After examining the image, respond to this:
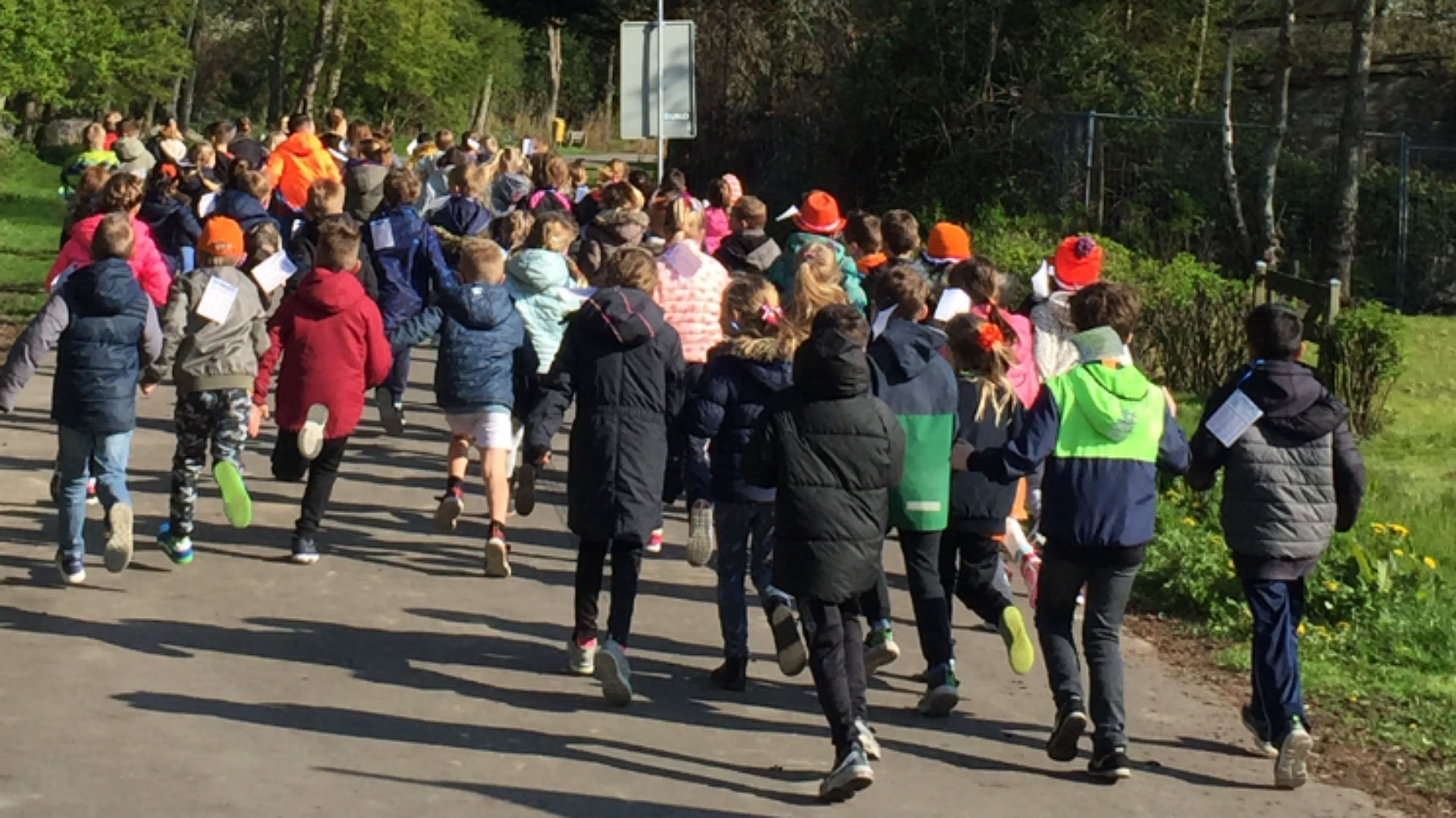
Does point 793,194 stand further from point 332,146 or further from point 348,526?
point 348,526

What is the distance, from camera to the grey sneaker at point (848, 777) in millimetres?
6785

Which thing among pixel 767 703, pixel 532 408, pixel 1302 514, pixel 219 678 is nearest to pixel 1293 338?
pixel 1302 514

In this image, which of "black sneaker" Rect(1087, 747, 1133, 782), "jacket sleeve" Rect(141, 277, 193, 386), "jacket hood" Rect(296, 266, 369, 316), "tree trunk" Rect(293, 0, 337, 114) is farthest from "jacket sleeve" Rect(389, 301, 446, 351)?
"tree trunk" Rect(293, 0, 337, 114)

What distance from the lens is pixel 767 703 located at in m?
8.20

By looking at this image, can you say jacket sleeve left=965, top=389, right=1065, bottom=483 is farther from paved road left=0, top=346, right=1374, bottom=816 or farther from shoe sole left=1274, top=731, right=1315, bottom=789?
shoe sole left=1274, top=731, right=1315, bottom=789

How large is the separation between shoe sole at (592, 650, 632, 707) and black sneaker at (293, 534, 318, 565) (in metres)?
2.85

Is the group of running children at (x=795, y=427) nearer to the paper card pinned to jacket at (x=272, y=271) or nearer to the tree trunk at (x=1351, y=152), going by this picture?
the paper card pinned to jacket at (x=272, y=271)

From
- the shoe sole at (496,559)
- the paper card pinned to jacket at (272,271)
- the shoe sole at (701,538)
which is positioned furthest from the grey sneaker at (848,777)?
the paper card pinned to jacket at (272,271)

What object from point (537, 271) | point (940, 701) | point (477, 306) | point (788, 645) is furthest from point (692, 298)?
point (788, 645)

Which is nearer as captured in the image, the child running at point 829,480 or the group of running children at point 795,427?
the child running at point 829,480

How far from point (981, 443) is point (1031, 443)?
3.07 feet

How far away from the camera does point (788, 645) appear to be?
734 centimetres

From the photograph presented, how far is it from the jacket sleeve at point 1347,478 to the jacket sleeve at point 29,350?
551 cm

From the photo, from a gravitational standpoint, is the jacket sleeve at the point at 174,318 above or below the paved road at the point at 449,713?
above
